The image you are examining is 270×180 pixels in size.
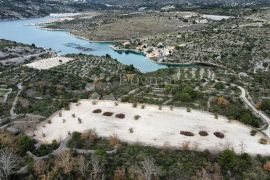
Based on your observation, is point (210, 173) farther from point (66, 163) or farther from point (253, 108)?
point (253, 108)

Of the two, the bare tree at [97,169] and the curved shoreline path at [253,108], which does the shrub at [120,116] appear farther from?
the curved shoreline path at [253,108]

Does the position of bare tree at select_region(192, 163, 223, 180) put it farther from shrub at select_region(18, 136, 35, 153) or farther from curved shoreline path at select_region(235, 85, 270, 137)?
shrub at select_region(18, 136, 35, 153)

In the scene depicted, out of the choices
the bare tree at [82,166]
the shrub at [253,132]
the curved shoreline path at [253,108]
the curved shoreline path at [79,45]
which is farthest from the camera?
the curved shoreline path at [79,45]

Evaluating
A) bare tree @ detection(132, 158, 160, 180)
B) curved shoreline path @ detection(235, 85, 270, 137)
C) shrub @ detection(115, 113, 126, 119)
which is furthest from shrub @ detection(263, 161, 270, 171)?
shrub @ detection(115, 113, 126, 119)

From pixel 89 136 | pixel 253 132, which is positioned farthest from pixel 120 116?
pixel 253 132

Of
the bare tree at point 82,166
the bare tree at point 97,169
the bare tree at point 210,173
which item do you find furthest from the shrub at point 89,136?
the bare tree at point 210,173

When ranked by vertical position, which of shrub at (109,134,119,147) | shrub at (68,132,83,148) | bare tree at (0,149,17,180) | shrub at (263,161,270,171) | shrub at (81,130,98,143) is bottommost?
bare tree at (0,149,17,180)
